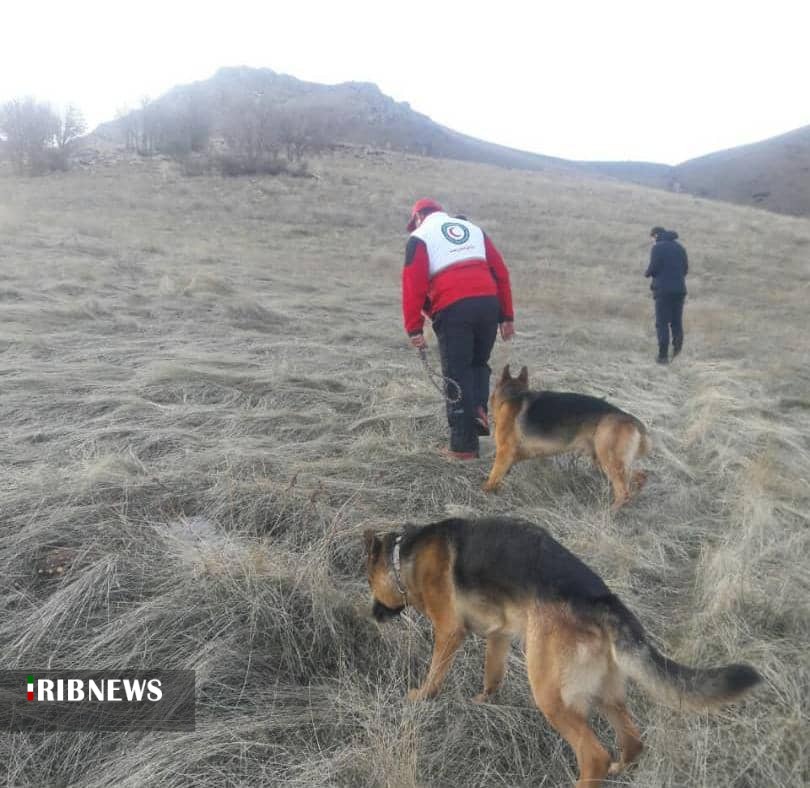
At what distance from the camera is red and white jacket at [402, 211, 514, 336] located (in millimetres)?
4234

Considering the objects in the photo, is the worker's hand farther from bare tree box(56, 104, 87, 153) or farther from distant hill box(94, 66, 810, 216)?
distant hill box(94, 66, 810, 216)

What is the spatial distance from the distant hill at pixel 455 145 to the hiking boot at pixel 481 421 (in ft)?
144

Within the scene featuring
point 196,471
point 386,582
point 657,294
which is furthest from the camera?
point 657,294

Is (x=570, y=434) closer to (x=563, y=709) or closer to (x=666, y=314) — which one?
(x=563, y=709)

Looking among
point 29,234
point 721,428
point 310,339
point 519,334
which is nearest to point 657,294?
point 519,334

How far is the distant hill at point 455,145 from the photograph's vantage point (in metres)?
60.9

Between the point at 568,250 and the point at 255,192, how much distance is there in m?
13.9

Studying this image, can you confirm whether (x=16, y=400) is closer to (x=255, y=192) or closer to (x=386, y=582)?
(x=386, y=582)

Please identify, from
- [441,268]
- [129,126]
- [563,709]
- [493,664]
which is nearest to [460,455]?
[441,268]

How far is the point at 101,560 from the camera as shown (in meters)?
2.74

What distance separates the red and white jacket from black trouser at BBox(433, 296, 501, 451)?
3.5 inches

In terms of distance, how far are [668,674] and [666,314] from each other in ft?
24.6

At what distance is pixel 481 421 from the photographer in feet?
14.7

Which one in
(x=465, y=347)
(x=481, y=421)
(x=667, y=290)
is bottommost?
(x=481, y=421)
